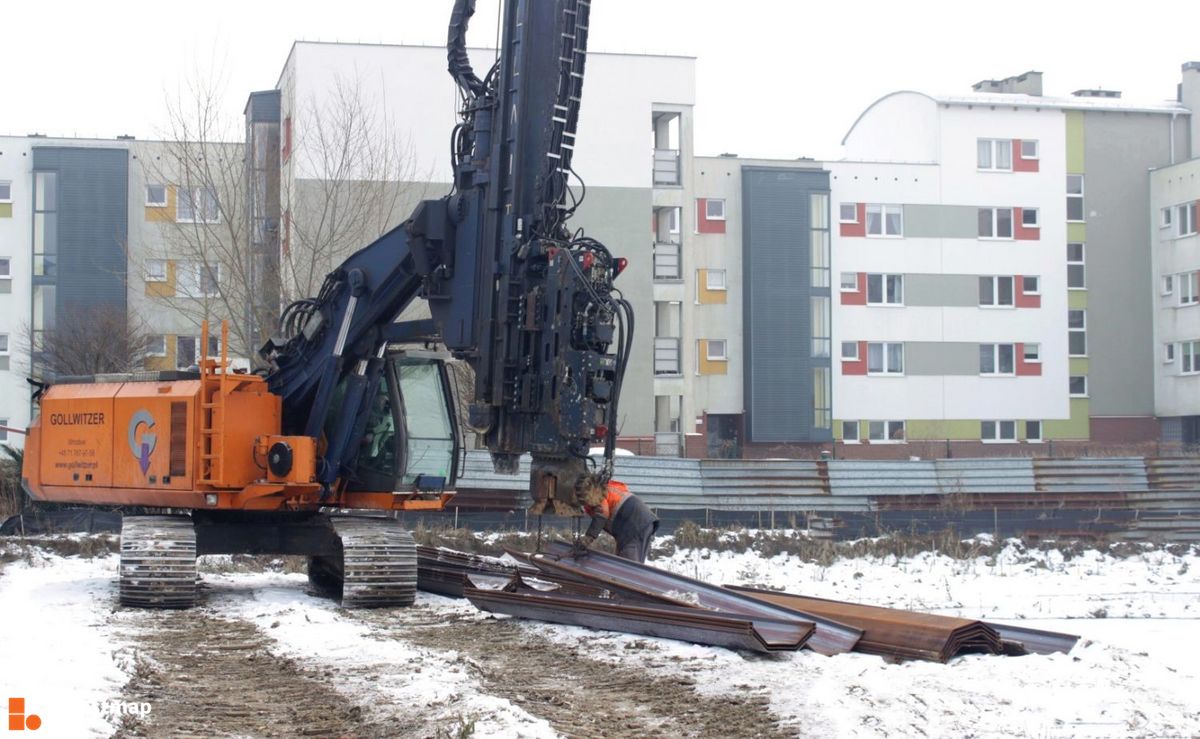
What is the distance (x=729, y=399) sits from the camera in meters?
48.6

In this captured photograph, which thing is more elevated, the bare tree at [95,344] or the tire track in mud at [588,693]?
the bare tree at [95,344]

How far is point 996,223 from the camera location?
165ft

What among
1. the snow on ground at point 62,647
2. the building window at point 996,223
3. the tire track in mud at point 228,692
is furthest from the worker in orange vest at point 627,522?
the building window at point 996,223

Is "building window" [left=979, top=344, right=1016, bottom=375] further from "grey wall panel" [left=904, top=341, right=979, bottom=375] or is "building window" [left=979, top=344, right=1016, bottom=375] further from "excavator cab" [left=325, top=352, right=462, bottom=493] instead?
"excavator cab" [left=325, top=352, right=462, bottom=493]

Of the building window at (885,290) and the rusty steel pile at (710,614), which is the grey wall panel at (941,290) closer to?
the building window at (885,290)

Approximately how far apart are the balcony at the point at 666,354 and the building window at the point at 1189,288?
19.9 metres

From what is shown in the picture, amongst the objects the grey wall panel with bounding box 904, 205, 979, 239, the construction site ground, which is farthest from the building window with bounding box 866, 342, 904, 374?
the construction site ground

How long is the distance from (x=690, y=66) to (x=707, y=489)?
64.0 ft

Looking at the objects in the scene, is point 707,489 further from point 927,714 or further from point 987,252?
point 987,252

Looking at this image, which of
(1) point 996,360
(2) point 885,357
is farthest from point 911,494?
(1) point 996,360

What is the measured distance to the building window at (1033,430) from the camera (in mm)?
50219

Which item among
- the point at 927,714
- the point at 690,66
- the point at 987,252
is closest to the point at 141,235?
the point at 690,66

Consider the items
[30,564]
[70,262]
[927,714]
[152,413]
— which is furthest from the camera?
[70,262]

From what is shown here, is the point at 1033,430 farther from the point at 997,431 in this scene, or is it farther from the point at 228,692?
the point at 228,692
